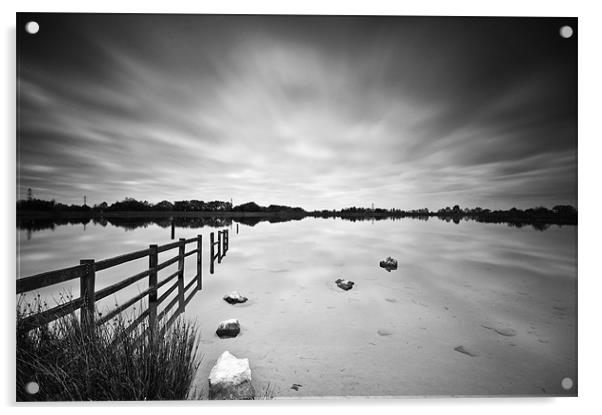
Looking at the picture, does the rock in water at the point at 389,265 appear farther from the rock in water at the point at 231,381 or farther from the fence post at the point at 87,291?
the fence post at the point at 87,291

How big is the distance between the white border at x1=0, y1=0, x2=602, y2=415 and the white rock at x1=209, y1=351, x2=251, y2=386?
47cm

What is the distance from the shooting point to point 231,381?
7.19 feet

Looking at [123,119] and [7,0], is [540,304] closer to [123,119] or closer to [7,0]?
[123,119]

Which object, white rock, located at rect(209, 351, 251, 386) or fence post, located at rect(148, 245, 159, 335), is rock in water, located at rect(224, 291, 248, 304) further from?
white rock, located at rect(209, 351, 251, 386)

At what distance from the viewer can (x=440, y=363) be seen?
262 centimetres

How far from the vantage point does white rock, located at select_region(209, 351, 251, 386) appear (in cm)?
220

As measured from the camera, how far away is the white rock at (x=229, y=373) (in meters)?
2.20

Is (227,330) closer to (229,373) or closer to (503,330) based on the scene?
(229,373)

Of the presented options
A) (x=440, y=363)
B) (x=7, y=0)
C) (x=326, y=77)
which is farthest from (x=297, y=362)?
(x=7, y=0)

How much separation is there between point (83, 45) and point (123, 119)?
82cm
